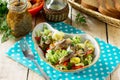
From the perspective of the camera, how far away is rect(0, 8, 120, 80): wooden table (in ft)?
3.36

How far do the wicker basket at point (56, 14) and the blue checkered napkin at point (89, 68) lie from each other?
0.40 ft

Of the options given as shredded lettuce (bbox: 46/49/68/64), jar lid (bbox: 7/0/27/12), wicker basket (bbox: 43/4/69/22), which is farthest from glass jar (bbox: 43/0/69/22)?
shredded lettuce (bbox: 46/49/68/64)

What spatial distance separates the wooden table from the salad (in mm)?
83

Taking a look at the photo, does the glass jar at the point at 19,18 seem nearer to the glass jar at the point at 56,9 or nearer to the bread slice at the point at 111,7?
the glass jar at the point at 56,9

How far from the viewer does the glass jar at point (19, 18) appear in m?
1.10

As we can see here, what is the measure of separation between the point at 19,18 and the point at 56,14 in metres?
0.15

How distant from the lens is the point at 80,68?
979 mm

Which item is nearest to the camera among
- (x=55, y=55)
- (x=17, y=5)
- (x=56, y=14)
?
(x=55, y=55)

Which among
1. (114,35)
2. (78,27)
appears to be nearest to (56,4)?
(78,27)

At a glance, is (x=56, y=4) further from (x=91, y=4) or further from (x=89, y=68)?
(x=89, y=68)

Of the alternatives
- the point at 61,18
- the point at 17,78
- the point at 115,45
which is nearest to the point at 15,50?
the point at 17,78

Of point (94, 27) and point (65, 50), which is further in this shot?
point (94, 27)

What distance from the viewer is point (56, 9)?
1.20m

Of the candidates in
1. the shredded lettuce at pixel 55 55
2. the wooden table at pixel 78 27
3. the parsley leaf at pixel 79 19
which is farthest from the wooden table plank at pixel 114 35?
the shredded lettuce at pixel 55 55
